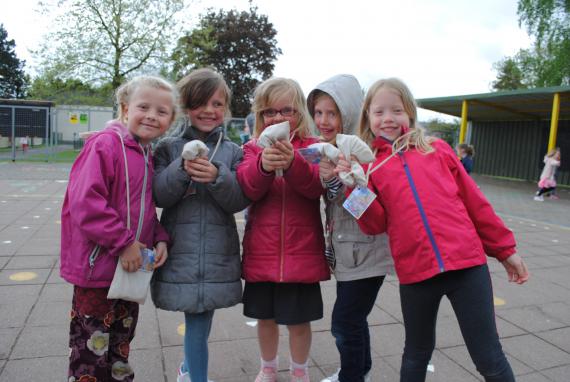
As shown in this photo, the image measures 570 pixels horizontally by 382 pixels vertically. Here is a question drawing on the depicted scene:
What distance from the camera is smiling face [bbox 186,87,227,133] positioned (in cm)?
208

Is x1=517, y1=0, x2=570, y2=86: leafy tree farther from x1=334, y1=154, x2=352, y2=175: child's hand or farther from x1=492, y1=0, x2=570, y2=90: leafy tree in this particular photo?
x1=334, y1=154, x2=352, y2=175: child's hand

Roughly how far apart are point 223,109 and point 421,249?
1.10 metres

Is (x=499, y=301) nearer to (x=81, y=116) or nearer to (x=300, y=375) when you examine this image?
(x=300, y=375)

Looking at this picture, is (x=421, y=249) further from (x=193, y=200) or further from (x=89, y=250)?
(x=89, y=250)

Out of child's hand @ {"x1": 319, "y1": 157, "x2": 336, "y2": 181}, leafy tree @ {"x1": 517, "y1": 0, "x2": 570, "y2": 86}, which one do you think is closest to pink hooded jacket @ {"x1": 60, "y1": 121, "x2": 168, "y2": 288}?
child's hand @ {"x1": 319, "y1": 157, "x2": 336, "y2": 181}

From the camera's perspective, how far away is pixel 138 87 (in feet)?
6.51

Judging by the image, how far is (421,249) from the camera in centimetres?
177

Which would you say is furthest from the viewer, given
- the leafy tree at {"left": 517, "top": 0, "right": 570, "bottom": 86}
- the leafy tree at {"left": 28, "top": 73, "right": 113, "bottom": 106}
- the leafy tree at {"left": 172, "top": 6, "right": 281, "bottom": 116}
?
the leafy tree at {"left": 172, "top": 6, "right": 281, "bottom": 116}

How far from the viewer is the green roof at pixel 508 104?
13664 mm

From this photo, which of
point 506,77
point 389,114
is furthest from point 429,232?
point 506,77

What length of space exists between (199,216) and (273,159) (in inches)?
17.3

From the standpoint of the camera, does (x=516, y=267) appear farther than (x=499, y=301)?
No

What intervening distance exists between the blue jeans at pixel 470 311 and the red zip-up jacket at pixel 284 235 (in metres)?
0.46

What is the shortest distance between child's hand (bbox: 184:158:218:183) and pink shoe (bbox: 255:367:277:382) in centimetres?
110
